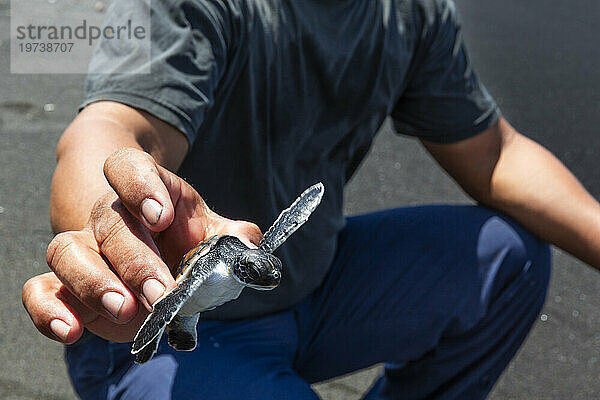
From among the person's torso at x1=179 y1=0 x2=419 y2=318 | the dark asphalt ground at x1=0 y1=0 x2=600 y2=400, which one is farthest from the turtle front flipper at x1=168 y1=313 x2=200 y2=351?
the dark asphalt ground at x1=0 y1=0 x2=600 y2=400

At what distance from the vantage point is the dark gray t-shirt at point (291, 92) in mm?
960

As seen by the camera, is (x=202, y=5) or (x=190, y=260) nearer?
(x=190, y=260)

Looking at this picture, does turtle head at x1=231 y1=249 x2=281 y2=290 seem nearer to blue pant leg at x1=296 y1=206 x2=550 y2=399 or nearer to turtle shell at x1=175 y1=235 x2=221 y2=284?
turtle shell at x1=175 y1=235 x2=221 y2=284

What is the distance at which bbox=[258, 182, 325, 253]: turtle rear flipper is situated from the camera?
0.70m

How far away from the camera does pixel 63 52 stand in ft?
11.7

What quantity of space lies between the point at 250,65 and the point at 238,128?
0.11 m

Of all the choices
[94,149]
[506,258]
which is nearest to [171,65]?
[94,149]

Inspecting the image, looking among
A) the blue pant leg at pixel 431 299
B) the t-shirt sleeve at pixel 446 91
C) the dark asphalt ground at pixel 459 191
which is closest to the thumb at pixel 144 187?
the blue pant leg at pixel 431 299

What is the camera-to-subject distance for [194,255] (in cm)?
66

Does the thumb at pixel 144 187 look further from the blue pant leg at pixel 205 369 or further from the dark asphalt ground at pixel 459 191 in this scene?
the dark asphalt ground at pixel 459 191

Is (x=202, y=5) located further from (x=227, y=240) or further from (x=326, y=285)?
(x=326, y=285)

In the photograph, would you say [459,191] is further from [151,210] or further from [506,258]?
[151,210]

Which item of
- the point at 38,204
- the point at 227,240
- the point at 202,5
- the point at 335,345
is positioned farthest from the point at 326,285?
the point at 38,204

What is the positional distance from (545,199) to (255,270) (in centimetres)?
90
